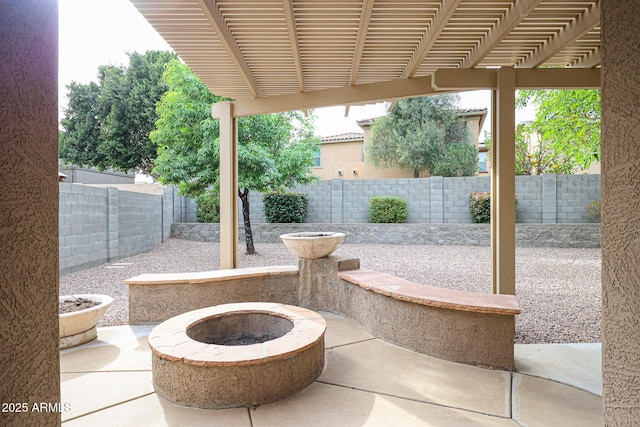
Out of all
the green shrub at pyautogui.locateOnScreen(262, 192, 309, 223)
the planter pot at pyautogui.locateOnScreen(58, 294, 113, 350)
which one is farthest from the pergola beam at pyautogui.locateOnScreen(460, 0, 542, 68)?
the green shrub at pyautogui.locateOnScreen(262, 192, 309, 223)

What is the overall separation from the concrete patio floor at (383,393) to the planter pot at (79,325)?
14 cm

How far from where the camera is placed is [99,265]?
757 cm

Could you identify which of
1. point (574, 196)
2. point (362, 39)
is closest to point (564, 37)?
point (362, 39)

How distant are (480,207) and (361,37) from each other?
920 cm

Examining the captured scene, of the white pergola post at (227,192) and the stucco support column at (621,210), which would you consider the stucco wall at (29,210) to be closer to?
the stucco support column at (621,210)

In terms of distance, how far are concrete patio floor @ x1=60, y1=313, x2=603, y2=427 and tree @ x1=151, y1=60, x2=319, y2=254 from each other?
17.0 ft

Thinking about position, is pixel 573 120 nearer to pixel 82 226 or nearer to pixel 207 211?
pixel 82 226

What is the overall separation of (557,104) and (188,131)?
8.36 m

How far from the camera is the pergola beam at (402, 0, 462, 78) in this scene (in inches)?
113

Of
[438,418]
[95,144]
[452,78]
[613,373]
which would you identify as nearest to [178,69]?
[452,78]

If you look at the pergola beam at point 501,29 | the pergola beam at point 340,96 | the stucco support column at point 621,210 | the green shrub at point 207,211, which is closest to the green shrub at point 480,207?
the pergola beam at point 340,96

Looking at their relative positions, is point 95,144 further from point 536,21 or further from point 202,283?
point 536,21

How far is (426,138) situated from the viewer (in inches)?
569

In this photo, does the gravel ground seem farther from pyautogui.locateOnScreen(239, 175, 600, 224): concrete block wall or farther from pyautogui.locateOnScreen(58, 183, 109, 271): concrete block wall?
pyautogui.locateOnScreen(239, 175, 600, 224): concrete block wall
